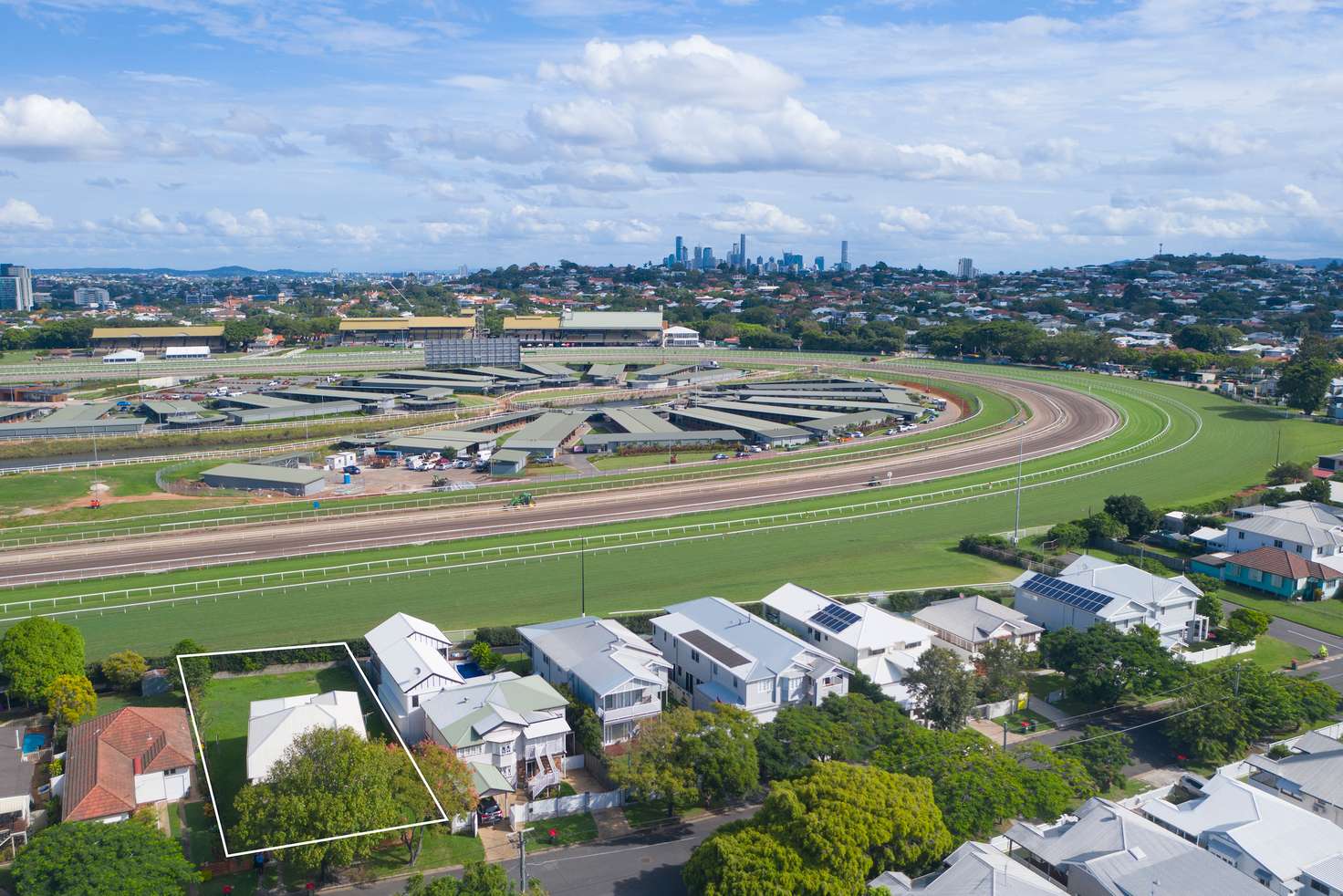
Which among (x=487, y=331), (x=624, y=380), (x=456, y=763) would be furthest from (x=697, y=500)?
(x=487, y=331)

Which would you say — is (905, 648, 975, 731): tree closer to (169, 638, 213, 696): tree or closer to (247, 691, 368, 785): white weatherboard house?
(247, 691, 368, 785): white weatherboard house

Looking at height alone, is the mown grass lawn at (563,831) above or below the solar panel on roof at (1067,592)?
below

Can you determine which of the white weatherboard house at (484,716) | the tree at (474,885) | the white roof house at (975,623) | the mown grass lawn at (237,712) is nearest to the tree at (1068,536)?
the white roof house at (975,623)

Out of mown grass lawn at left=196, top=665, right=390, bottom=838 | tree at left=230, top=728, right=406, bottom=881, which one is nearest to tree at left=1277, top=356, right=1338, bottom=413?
mown grass lawn at left=196, top=665, right=390, bottom=838

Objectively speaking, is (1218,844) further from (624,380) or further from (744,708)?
(624,380)

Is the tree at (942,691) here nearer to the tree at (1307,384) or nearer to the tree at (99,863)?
the tree at (99,863)

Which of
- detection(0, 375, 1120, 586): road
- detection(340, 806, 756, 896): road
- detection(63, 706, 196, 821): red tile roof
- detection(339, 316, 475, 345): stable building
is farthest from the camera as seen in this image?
detection(339, 316, 475, 345): stable building

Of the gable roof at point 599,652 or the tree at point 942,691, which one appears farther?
the gable roof at point 599,652

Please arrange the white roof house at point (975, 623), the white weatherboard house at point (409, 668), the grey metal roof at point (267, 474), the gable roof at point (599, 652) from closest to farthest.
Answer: the gable roof at point (599, 652)
the white weatherboard house at point (409, 668)
the white roof house at point (975, 623)
the grey metal roof at point (267, 474)
